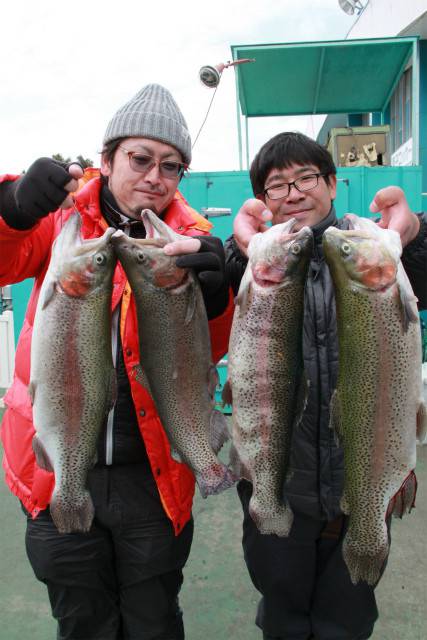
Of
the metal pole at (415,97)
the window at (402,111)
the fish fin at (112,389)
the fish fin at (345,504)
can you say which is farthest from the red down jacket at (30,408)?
the window at (402,111)

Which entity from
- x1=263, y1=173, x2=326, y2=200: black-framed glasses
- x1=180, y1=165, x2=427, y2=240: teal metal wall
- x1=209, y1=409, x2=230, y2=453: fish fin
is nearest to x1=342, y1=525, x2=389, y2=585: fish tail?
x1=209, y1=409, x2=230, y2=453: fish fin

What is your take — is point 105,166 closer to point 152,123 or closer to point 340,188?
point 152,123

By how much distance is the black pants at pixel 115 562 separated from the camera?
2156mm

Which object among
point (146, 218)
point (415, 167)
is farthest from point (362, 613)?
point (415, 167)

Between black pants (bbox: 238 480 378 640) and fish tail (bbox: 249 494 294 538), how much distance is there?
0.27 m

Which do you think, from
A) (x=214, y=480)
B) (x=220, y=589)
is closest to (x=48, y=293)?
(x=214, y=480)

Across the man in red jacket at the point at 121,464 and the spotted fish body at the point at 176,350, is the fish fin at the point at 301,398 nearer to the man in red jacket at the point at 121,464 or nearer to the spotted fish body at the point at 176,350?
the spotted fish body at the point at 176,350

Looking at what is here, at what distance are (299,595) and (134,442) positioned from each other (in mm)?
1098

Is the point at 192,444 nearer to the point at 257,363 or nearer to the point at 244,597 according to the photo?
the point at 257,363

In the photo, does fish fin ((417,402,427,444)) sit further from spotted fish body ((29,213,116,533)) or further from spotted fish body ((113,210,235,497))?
spotted fish body ((29,213,116,533))

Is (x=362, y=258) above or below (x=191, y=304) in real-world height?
above

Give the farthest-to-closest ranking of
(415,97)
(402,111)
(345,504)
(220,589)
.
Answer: (402,111), (415,97), (220,589), (345,504)

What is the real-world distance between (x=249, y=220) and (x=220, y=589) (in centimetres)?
257

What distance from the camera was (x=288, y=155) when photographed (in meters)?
2.29
